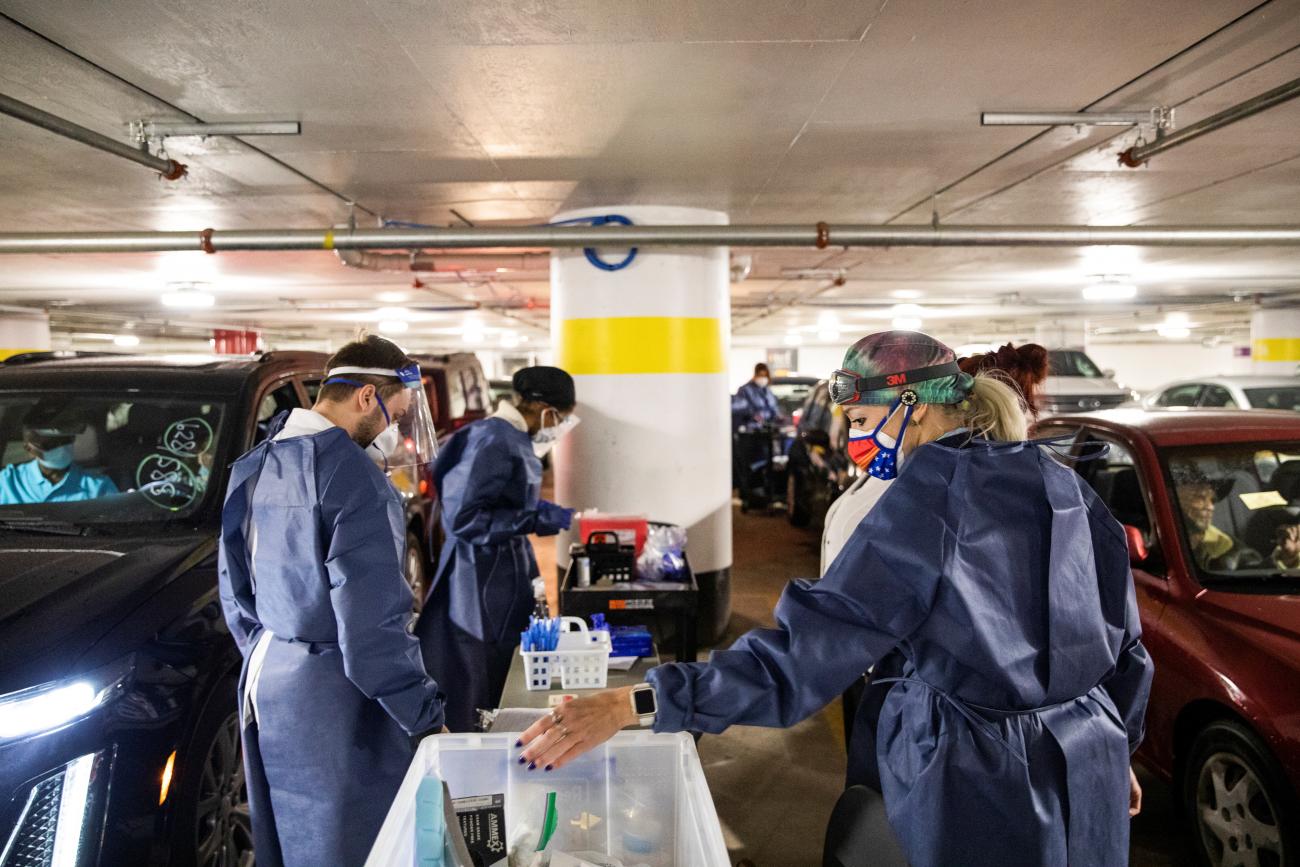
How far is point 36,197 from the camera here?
21.8 ft

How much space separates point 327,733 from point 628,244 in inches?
163

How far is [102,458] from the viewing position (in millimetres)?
3602

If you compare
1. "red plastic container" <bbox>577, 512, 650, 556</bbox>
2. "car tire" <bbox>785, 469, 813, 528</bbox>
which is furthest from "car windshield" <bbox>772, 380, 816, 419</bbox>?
"red plastic container" <bbox>577, 512, 650, 556</bbox>

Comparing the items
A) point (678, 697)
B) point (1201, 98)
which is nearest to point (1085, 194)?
point (1201, 98)

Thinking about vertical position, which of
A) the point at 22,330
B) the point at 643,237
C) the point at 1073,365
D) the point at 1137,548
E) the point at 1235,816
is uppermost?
the point at 22,330

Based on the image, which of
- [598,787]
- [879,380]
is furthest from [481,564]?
[879,380]

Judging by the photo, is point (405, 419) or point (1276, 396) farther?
point (1276, 396)

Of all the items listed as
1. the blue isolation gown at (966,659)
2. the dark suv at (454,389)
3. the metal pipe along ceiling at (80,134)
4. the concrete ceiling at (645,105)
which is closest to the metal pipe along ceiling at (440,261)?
the concrete ceiling at (645,105)

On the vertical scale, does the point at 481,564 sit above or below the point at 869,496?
below

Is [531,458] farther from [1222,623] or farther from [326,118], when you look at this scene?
[1222,623]

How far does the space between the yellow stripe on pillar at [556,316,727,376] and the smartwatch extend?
4708 mm

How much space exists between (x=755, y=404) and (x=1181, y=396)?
650 centimetres

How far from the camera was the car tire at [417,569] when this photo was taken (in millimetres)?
6125

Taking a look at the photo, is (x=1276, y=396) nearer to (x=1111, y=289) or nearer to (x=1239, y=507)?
(x=1111, y=289)
